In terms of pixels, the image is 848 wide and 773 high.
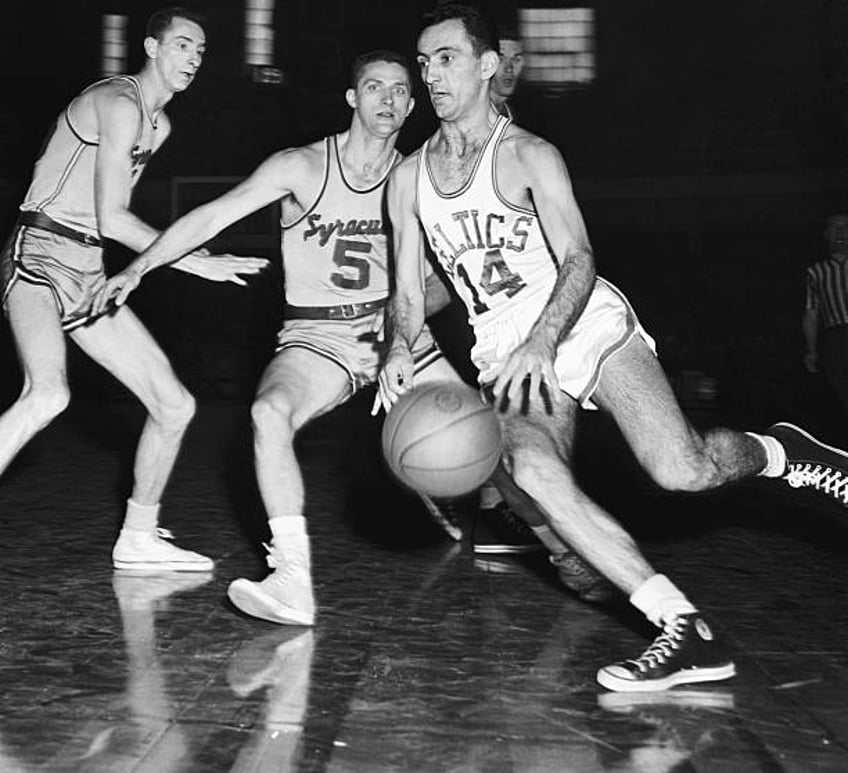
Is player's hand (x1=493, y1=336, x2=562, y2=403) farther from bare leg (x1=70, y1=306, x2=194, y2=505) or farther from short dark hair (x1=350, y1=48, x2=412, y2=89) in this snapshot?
bare leg (x1=70, y1=306, x2=194, y2=505)

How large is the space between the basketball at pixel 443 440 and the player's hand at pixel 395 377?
0.07 m

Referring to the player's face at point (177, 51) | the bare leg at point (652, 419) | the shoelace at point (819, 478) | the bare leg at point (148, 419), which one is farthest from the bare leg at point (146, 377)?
the shoelace at point (819, 478)

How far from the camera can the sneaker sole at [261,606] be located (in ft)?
14.6

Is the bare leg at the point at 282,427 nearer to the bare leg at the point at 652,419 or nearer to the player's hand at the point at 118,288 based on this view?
the player's hand at the point at 118,288

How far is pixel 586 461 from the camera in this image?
30.0 ft

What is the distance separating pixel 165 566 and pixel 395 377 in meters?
1.64

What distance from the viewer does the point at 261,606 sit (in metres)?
4.46

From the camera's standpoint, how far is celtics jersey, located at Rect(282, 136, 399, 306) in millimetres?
4992

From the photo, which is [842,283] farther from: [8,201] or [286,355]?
[8,201]

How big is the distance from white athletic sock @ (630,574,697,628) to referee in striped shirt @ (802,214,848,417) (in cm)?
477

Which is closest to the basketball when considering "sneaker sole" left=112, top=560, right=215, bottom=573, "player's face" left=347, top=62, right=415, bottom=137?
"player's face" left=347, top=62, right=415, bottom=137

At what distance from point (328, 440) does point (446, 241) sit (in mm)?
6583

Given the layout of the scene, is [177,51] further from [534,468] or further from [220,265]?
[534,468]

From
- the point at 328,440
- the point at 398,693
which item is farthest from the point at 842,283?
the point at 398,693
